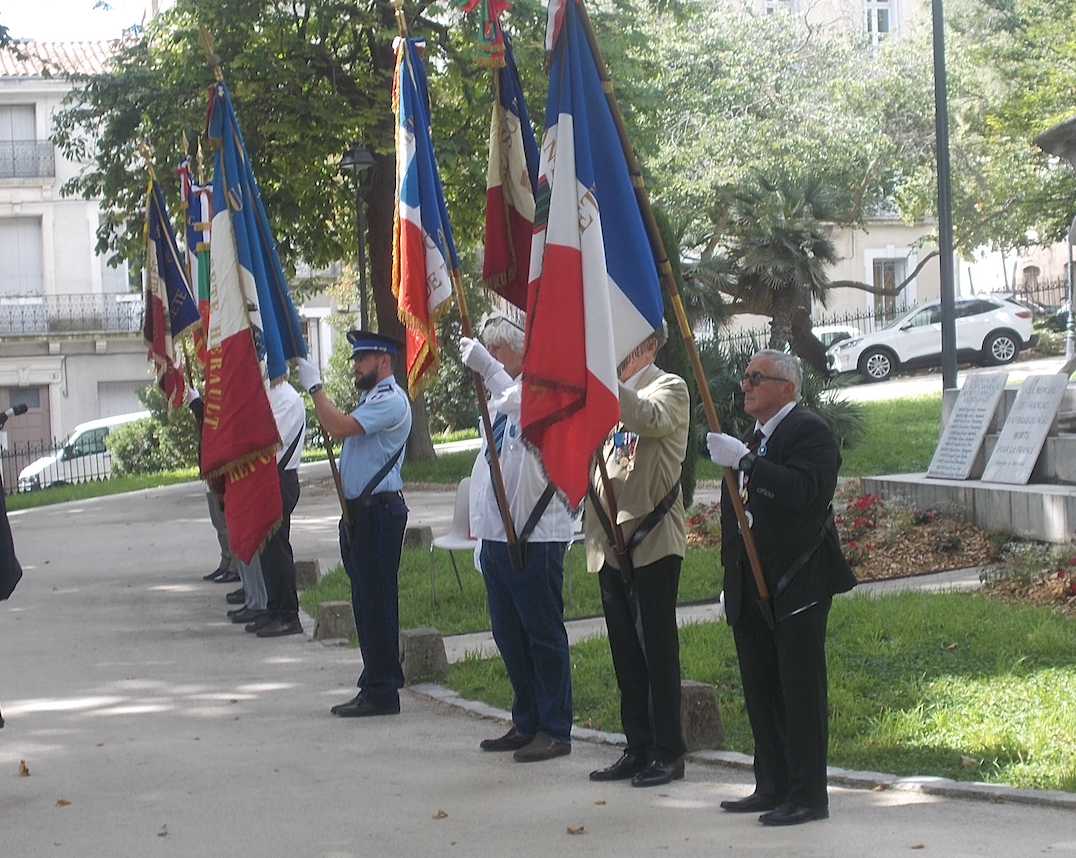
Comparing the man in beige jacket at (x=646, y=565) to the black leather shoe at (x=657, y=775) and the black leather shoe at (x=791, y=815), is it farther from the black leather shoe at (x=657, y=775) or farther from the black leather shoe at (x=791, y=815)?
the black leather shoe at (x=791, y=815)

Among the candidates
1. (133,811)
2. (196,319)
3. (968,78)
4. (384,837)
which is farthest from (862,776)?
(968,78)

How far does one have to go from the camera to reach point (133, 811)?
6230mm

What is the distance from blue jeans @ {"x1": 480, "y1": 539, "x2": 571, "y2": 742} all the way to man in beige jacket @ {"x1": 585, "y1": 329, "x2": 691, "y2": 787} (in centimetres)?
51

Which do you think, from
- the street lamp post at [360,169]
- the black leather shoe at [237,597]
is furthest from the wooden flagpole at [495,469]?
the street lamp post at [360,169]

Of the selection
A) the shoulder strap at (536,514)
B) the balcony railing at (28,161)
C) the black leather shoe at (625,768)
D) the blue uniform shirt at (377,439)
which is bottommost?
the black leather shoe at (625,768)

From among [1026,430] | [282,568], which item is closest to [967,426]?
[1026,430]

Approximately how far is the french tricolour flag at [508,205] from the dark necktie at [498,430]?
0.66m

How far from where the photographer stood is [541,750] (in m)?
6.81

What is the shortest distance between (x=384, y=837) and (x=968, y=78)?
122 feet

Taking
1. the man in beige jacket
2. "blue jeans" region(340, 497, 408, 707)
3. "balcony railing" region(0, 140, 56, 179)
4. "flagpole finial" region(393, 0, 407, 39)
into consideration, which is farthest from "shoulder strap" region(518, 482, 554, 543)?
"balcony railing" region(0, 140, 56, 179)

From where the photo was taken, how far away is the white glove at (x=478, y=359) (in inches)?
260

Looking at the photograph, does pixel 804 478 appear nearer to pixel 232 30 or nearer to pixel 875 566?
pixel 875 566

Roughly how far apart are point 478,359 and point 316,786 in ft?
6.95

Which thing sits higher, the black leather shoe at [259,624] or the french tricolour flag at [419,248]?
the french tricolour flag at [419,248]
